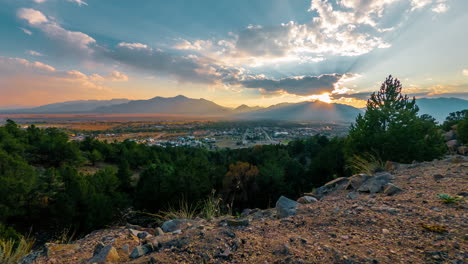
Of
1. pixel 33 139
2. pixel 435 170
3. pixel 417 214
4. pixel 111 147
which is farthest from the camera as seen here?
pixel 111 147

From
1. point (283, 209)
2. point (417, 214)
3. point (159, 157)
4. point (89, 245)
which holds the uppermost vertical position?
point (417, 214)

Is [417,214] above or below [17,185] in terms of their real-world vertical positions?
above

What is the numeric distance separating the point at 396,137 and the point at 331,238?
8.74m

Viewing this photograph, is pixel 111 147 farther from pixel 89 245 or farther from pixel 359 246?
pixel 359 246

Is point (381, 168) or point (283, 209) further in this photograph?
point (381, 168)

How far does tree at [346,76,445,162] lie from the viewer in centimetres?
834

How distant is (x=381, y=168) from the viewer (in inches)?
255

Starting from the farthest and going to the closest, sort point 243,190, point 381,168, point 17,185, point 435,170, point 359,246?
point 243,190 → point 17,185 → point 381,168 → point 435,170 → point 359,246

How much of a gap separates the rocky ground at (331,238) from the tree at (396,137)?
5.03 metres

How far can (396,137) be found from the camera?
337 inches

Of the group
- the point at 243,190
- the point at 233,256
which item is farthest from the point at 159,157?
the point at 233,256

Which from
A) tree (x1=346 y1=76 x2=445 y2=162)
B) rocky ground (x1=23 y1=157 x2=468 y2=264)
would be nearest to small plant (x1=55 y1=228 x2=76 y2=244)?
rocky ground (x1=23 y1=157 x2=468 y2=264)

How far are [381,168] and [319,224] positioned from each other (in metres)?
5.12

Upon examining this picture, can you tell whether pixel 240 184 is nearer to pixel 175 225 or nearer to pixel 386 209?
pixel 175 225
